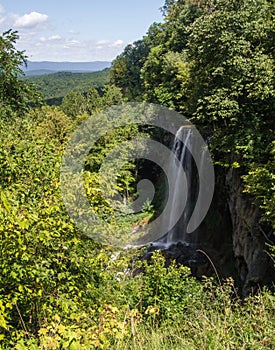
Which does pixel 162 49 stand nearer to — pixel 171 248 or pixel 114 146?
pixel 114 146

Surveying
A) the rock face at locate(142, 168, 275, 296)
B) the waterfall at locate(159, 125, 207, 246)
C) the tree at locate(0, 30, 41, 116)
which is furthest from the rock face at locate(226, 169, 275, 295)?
the tree at locate(0, 30, 41, 116)

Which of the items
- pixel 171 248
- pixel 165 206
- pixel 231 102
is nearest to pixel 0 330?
pixel 231 102

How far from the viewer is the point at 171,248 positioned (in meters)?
20.0

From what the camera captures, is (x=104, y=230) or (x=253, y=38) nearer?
(x=104, y=230)

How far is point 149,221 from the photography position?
25.5m

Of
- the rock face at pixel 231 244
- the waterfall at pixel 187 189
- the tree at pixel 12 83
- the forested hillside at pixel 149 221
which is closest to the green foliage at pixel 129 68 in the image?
the forested hillside at pixel 149 221

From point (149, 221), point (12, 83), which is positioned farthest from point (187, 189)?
point (12, 83)

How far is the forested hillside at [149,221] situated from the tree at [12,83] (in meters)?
0.04

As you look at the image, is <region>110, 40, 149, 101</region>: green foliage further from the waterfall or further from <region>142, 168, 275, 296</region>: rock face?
<region>142, 168, 275, 296</region>: rock face

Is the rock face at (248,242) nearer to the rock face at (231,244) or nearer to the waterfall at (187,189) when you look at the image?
the rock face at (231,244)

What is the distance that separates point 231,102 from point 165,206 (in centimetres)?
1306

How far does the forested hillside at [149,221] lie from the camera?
4.05m

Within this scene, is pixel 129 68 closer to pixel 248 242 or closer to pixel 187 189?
pixel 187 189

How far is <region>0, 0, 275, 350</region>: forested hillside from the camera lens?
4051mm
